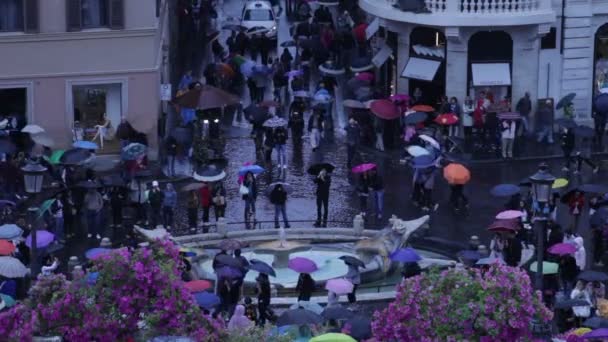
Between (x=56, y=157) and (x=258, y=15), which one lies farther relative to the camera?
(x=258, y=15)

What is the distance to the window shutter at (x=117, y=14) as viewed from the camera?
165 ft

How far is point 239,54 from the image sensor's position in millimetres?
62906

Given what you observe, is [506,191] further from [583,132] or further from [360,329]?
[360,329]

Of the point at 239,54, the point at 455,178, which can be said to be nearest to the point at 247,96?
the point at 239,54

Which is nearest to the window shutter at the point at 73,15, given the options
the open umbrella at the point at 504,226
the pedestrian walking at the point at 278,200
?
the pedestrian walking at the point at 278,200

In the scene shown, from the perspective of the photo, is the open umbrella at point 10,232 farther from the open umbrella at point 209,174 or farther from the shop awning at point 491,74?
the shop awning at point 491,74

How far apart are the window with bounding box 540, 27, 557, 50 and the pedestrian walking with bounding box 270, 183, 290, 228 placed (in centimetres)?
1393

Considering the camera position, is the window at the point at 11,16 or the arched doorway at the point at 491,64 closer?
the window at the point at 11,16

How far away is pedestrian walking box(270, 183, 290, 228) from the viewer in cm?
4338

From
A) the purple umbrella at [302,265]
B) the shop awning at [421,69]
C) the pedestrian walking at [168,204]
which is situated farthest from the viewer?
the shop awning at [421,69]

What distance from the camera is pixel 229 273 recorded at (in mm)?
36438

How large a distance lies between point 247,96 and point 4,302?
25.5m

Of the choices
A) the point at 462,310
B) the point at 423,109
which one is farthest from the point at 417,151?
the point at 462,310

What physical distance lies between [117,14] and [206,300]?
18.0m
